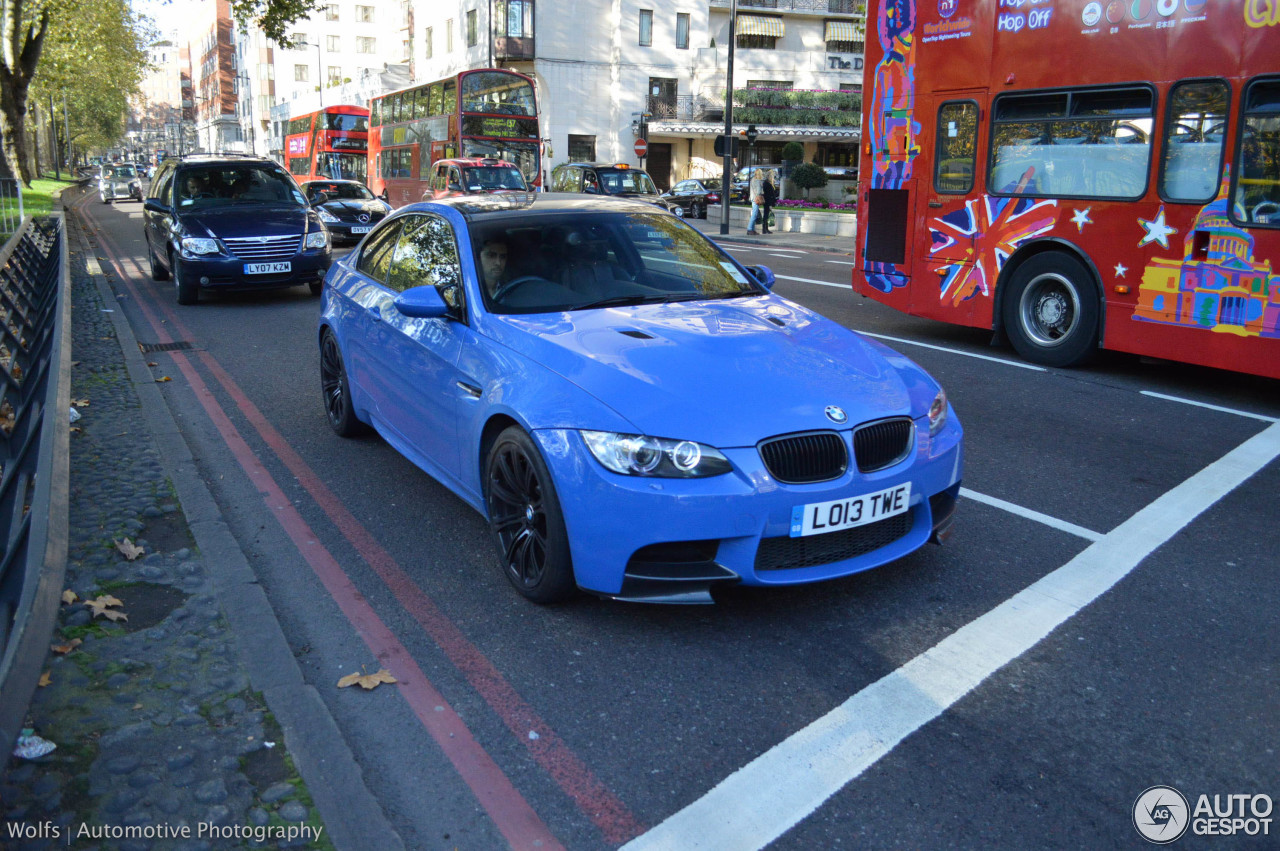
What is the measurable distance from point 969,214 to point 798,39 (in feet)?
176

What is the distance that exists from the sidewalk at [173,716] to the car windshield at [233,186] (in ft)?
29.9

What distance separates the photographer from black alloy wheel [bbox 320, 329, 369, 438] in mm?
6375

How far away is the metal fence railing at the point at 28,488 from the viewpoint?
271 cm

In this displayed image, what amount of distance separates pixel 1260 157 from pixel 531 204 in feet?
17.7

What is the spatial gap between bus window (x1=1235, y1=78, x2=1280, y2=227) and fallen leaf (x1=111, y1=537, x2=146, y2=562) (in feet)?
24.5

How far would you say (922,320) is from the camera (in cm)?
1214

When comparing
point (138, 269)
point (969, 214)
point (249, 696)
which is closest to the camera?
point (249, 696)

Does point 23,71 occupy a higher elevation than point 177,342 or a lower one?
higher

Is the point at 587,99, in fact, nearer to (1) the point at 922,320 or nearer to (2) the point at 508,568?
(1) the point at 922,320

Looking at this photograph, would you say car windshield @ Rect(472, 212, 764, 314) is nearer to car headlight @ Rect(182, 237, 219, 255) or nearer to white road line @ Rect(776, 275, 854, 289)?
car headlight @ Rect(182, 237, 219, 255)

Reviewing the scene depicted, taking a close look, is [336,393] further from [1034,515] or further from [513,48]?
[513,48]

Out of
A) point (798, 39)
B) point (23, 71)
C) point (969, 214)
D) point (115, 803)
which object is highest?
point (798, 39)

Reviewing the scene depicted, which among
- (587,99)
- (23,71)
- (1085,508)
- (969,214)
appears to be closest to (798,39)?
(587,99)

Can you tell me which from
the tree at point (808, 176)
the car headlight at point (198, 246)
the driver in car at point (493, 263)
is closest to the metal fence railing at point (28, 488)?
the driver in car at point (493, 263)
